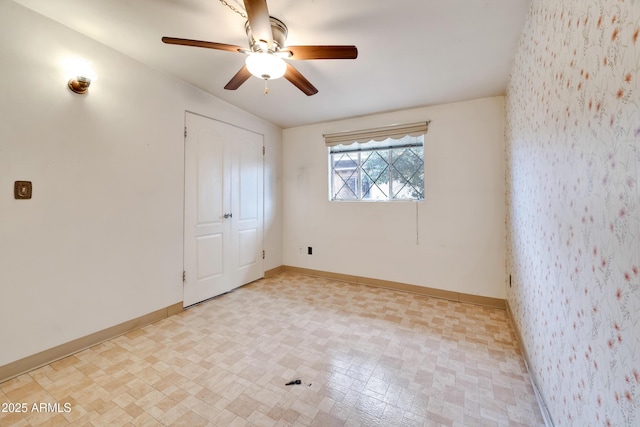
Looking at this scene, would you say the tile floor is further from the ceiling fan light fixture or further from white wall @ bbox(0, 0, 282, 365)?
the ceiling fan light fixture

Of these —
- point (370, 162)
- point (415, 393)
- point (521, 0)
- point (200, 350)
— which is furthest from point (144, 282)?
point (521, 0)

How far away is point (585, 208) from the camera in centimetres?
90

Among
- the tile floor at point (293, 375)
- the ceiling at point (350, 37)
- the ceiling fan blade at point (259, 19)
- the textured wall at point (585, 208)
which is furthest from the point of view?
the ceiling at point (350, 37)

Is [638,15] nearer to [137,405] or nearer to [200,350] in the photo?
[137,405]

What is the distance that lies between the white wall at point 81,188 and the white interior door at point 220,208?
15 centimetres

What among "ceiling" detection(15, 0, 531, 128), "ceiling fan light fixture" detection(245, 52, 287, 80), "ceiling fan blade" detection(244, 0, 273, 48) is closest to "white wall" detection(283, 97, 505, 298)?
"ceiling" detection(15, 0, 531, 128)

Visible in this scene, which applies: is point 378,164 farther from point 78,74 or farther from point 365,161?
point 78,74

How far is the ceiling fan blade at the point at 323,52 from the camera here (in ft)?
4.87

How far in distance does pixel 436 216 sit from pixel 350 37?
220 cm

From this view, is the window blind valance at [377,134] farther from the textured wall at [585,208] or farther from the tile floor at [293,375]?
the tile floor at [293,375]

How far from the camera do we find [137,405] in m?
1.42

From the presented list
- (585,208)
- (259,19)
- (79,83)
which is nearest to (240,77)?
(259,19)

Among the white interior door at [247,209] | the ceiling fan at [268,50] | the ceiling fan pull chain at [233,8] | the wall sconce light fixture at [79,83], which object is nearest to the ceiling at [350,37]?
the ceiling fan pull chain at [233,8]

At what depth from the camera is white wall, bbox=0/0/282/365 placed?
1630 millimetres
